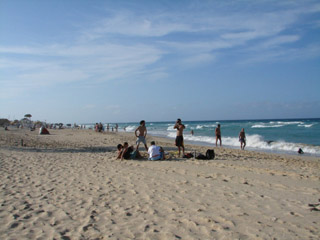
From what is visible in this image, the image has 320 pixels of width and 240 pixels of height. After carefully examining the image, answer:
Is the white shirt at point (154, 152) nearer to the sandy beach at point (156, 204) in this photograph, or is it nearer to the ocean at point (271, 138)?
the sandy beach at point (156, 204)

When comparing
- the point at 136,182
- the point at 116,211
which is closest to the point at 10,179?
the point at 136,182

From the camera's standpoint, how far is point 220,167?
27.3 ft

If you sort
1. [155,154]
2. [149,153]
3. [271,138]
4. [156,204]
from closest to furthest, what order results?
[156,204] → [155,154] → [149,153] → [271,138]

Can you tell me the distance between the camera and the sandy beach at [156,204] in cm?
343

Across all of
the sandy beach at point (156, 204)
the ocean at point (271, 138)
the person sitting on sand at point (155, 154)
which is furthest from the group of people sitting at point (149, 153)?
the ocean at point (271, 138)

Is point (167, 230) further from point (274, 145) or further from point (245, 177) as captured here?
point (274, 145)

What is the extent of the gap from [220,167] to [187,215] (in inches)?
181

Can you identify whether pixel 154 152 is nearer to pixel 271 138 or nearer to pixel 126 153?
pixel 126 153

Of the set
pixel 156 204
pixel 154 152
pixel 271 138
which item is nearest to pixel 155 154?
pixel 154 152

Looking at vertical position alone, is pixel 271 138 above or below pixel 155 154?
→ below

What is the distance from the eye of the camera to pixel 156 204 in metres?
4.55

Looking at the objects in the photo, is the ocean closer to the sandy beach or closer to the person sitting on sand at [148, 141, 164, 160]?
the person sitting on sand at [148, 141, 164, 160]

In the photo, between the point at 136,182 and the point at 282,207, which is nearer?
the point at 282,207

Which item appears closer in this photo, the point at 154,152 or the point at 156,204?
the point at 156,204
